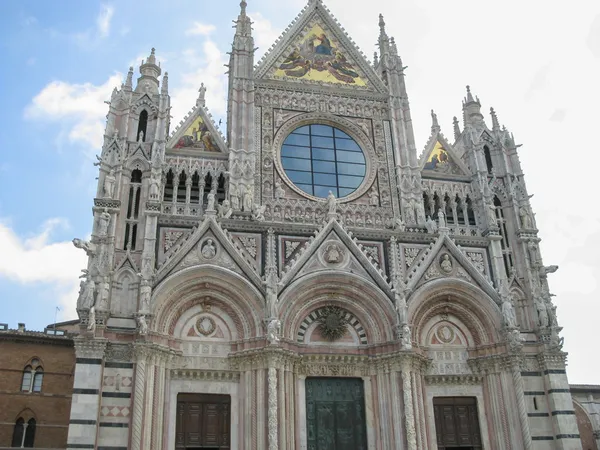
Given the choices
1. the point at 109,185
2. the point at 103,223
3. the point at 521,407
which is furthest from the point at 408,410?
the point at 109,185

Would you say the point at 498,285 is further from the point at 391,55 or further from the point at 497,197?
the point at 391,55

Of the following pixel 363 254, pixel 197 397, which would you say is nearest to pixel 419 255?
pixel 363 254

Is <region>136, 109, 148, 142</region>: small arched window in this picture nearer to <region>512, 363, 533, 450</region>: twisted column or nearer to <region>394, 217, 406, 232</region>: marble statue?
<region>394, 217, 406, 232</region>: marble statue

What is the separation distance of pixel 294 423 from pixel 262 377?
1.63 meters

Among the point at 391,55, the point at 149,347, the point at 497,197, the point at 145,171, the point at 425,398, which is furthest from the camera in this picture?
the point at 391,55

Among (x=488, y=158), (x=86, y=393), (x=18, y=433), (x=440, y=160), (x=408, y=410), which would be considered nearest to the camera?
(x=86, y=393)

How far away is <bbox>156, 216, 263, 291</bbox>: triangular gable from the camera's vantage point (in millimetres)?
18719

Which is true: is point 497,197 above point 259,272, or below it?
above

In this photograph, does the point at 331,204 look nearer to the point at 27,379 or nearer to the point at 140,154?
the point at 140,154

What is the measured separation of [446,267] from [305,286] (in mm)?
4897

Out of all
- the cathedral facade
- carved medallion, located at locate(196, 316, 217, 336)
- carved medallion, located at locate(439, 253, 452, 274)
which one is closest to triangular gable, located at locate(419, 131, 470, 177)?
the cathedral facade

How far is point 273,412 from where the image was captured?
17.2 metres

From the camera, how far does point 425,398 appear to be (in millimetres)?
19172

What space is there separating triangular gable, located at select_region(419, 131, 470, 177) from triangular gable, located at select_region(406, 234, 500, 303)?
3525mm
